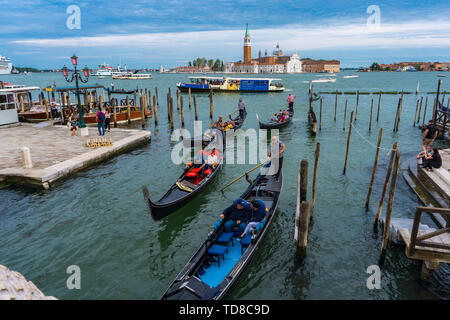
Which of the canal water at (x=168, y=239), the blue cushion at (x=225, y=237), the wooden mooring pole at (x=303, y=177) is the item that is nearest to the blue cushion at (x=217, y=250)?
the blue cushion at (x=225, y=237)

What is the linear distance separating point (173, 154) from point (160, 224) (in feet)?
25.9

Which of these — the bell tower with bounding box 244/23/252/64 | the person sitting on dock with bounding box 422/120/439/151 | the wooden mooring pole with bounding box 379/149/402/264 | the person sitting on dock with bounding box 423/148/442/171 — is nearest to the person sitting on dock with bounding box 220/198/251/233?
the wooden mooring pole with bounding box 379/149/402/264

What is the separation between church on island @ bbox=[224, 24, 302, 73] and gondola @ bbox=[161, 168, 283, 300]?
159906mm

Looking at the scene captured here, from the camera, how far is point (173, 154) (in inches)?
664

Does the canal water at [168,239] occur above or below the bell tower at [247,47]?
below

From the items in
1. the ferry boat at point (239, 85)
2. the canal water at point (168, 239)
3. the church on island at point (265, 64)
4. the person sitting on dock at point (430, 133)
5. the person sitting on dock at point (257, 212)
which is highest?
the church on island at point (265, 64)

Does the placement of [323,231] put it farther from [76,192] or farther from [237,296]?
[76,192]

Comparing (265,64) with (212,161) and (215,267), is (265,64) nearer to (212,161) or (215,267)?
(212,161)

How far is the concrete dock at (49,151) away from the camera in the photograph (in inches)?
441

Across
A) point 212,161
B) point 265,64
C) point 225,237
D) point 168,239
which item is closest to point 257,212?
point 225,237

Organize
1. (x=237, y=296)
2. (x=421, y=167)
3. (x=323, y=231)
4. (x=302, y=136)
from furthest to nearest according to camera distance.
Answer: (x=302, y=136) < (x=421, y=167) < (x=323, y=231) < (x=237, y=296)

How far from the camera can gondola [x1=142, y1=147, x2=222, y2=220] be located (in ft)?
28.8

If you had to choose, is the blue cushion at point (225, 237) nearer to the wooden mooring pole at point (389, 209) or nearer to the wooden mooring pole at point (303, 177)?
the wooden mooring pole at point (303, 177)

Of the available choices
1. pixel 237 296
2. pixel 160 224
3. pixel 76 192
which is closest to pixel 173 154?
pixel 76 192
